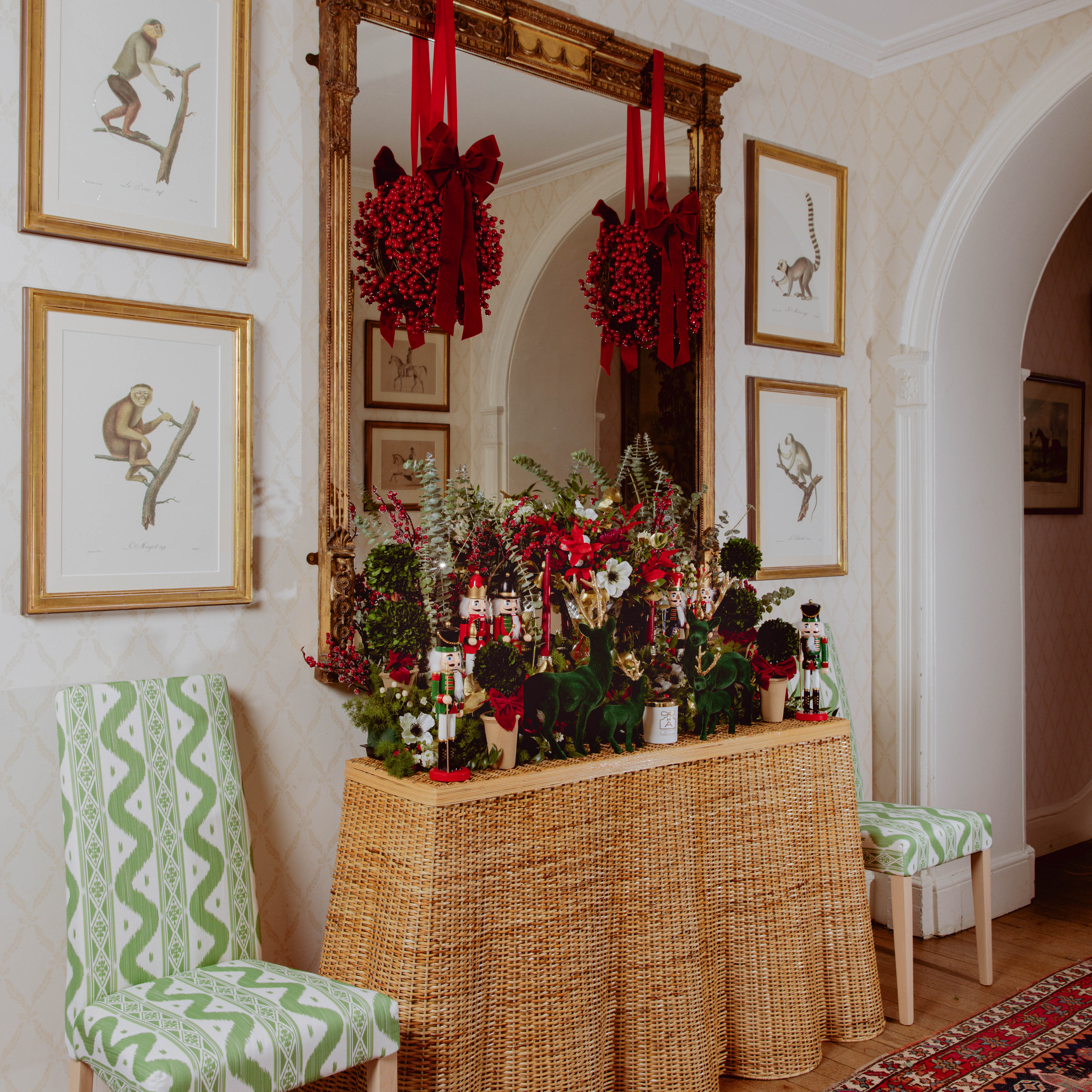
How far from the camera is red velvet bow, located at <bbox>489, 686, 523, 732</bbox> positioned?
2271 mm

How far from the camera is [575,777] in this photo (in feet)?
7.70

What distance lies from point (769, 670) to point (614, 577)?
0.59m

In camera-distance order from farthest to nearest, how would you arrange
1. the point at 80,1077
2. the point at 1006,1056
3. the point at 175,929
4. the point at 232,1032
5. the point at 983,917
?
the point at 983,917
the point at 1006,1056
the point at 175,929
the point at 80,1077
the point at 232,1032

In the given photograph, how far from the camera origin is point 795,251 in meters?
3.50

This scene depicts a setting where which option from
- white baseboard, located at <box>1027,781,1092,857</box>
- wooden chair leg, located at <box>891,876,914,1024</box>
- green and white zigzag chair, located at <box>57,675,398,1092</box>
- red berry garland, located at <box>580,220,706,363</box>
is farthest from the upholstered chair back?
white baseboard, located at <box>1027,781,1092,857</box>

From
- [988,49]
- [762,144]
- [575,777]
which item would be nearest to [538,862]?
[575,777]

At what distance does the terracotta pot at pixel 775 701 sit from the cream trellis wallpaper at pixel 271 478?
71cm

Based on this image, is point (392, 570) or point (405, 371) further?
point (405, 371)

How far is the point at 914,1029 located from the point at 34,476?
254cm

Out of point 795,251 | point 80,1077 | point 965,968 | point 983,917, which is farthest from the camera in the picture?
point 795,251

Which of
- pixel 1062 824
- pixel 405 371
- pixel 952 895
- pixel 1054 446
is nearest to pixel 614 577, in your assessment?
pixel 405 371

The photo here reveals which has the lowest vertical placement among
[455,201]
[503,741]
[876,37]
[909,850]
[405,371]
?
[909,850]

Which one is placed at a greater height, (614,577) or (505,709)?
(614,577)

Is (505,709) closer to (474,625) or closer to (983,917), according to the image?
(474,625)
